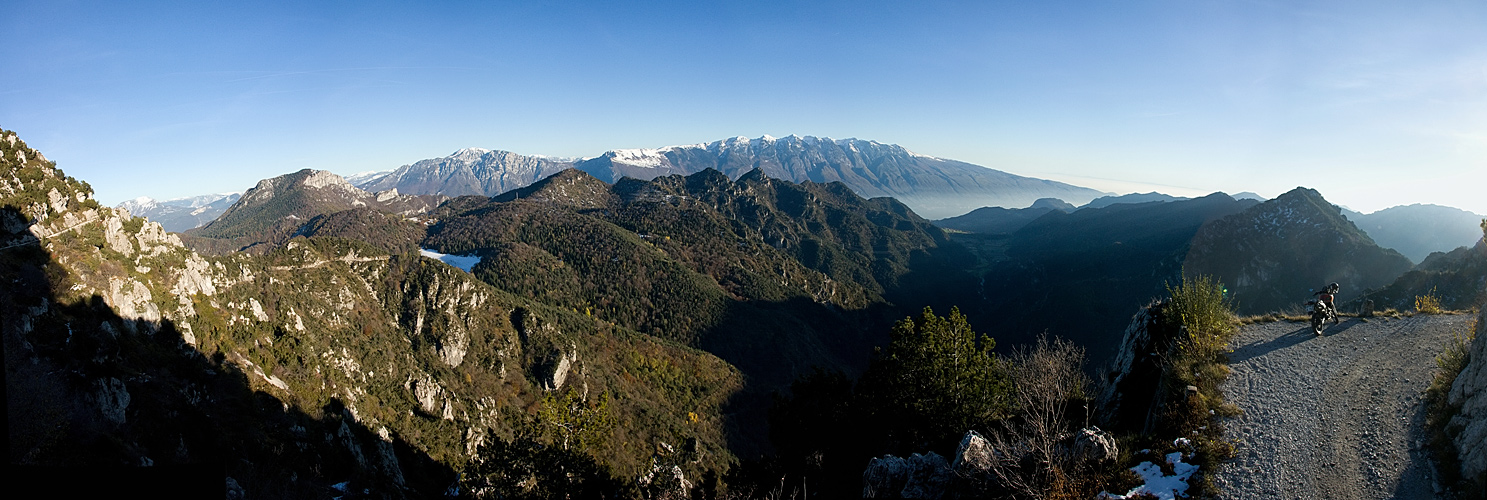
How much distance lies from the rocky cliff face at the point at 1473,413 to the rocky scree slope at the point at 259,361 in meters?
27.8

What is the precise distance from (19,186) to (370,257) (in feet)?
317

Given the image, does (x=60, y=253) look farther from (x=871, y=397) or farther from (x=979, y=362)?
(x=979, y=362)

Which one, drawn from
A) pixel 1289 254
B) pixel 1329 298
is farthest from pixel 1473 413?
pixel 1289 254

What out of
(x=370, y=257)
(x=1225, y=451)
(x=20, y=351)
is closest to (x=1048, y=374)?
(x=1225, y=451)

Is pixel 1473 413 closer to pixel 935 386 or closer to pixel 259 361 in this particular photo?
pixel 935 386

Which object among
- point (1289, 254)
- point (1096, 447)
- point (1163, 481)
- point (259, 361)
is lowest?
point (259, 361)

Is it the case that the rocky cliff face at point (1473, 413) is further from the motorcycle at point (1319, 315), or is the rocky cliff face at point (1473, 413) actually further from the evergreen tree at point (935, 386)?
the evergreen tree at point (935, 386)

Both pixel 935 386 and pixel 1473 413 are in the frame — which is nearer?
pixel 1473 413

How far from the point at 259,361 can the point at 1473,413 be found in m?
91.5

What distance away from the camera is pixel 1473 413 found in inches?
557

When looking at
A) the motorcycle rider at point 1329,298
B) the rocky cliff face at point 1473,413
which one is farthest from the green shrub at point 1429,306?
the rocky cliff face at point 1473,413

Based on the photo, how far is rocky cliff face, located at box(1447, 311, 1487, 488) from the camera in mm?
13062

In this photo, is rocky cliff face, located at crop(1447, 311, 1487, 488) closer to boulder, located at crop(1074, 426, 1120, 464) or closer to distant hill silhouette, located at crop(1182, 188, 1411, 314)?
boulder, located at crop(1074, 426, 1120, 464)

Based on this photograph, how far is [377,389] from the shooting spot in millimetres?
85438
